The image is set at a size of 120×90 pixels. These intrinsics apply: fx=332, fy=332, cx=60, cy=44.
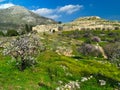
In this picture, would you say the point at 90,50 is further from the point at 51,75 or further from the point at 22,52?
the point at 22,52

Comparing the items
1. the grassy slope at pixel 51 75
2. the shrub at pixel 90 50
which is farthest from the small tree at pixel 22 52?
the shrub at pixel 90 50

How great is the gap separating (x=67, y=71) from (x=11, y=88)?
44.4 feet

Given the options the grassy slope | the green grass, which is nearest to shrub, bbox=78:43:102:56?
the green grass

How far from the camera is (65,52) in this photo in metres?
141

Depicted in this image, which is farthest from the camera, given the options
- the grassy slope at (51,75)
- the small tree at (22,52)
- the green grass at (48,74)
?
the small tree at (22,52)

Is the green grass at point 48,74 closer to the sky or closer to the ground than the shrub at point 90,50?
closer to the sky

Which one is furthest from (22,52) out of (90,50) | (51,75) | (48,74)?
(90,50)

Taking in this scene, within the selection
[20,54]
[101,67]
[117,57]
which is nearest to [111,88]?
[101,67]

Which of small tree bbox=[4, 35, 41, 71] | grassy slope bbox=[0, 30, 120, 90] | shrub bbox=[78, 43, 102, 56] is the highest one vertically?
small tree bbox=[4, 35, 41, 71]

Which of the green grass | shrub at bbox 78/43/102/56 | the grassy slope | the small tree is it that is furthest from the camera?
shrub at bbox 78/43/102/56

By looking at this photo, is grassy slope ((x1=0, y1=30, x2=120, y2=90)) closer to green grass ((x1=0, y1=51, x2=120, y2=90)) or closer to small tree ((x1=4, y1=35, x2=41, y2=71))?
green grass ((x1=0, y1=51, x2=120, y2=90))

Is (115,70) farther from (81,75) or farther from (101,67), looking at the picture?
(81,75)

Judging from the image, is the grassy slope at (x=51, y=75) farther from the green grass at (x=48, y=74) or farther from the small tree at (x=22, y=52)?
the small tree at (x=22, y=52)

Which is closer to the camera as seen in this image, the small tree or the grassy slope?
the grassy slope
